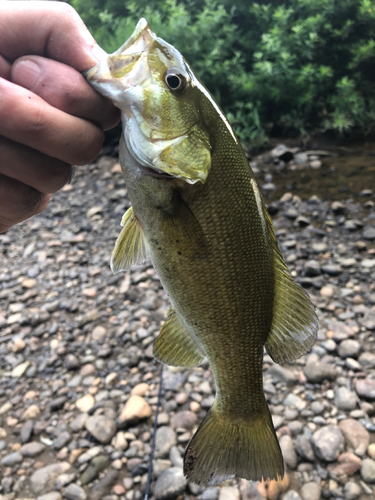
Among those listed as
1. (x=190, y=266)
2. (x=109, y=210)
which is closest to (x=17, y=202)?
(x=190, y=266)

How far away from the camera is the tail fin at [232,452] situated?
4.11 ft

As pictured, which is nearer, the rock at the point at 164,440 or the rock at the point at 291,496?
the rock at the point at 291,496

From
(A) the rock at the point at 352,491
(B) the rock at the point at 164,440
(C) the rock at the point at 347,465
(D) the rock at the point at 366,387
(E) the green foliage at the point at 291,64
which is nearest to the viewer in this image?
(A) the rock at the point at 352,491

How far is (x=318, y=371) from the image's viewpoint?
257 cm

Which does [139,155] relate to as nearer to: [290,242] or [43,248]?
[290,242]

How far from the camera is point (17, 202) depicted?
1.33 m

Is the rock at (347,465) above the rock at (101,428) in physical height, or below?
below

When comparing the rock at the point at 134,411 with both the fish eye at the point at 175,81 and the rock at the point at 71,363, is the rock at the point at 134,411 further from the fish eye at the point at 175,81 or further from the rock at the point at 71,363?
the fish eye at the point at 175,81

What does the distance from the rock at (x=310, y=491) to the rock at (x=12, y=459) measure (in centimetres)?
176

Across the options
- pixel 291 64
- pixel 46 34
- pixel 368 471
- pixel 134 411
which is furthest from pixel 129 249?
pixel 291 64

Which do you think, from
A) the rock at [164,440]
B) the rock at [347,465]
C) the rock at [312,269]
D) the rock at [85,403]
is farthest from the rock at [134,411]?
the rock at [312,269]

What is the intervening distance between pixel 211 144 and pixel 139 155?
0.76 feet

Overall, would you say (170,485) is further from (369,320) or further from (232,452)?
(369,320)

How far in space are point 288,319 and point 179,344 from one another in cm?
41
